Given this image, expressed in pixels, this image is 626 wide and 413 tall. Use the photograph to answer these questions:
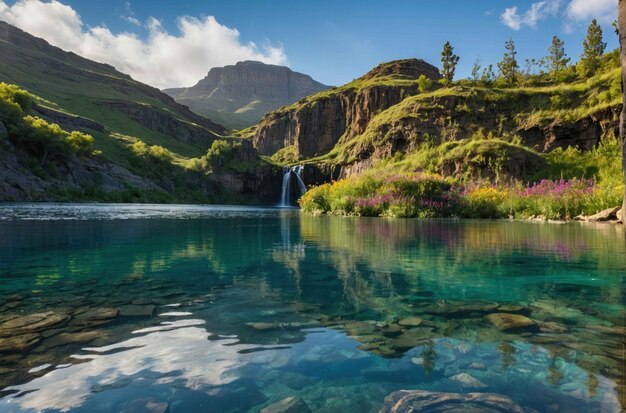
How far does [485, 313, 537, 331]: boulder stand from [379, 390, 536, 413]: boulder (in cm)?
199

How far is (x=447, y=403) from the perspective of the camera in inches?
111

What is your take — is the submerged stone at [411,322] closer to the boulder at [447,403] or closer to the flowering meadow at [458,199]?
the boulder at [447,403]

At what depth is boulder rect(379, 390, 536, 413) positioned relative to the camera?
2723 millimetres

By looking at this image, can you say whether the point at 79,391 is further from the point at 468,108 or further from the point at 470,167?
the point at 468,108

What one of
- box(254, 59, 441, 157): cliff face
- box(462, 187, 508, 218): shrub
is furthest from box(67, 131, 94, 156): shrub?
box(462, 187, 508, 218): shrub

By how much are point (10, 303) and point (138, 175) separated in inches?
4362

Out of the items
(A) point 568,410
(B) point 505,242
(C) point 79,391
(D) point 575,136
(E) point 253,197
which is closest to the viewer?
(A) point 568,410

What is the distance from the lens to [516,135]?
2381 inches

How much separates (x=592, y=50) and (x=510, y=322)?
86.5 metres

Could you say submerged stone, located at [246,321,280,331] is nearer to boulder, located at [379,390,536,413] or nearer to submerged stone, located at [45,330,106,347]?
submerged stone, located at [45,330,106,347]

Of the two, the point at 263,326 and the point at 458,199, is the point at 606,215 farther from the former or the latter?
the point at 263,326

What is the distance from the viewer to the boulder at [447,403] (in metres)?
2.72

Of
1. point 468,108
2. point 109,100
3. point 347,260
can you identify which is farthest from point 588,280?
point 109,100

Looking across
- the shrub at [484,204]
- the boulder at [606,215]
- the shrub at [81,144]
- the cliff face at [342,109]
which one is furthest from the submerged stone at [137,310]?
the cliff face at [342,109]
